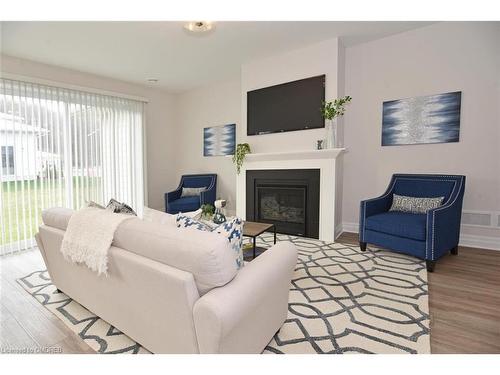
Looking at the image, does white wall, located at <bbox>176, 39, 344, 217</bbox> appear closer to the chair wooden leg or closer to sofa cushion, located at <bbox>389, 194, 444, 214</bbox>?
sofa cushion, located at <bbox>389, 194, 444, 214</bbox>

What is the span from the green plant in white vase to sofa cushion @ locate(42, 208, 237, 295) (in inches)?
110

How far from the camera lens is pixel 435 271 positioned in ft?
8.50

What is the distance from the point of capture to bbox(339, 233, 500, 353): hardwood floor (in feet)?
5.09

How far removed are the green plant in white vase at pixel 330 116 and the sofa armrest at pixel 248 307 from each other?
7.72 feet

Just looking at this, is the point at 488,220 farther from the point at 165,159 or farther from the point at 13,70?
the point at 13,70

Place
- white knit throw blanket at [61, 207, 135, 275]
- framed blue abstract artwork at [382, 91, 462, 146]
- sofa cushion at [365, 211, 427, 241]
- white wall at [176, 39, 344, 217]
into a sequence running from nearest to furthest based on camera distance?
white knit throw blanket at [61, 207, 135, 275], sofa cushion at [365, 211, 427, 241], framed blue abstract artwork at [382, 91, 462, 146], white wall at [176, 39, 344, 217]

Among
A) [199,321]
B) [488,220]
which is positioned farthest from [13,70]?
[488,220]

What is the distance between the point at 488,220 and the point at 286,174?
8.21 ft

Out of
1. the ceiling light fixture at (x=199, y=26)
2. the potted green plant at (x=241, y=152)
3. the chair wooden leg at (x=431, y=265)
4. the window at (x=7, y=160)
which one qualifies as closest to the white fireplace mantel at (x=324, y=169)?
the potted green plant at (x=241, y=152)

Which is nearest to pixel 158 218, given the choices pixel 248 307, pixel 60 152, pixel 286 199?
pixel 248 307

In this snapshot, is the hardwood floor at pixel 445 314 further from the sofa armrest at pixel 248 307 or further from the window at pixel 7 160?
the window at pixel 7 160

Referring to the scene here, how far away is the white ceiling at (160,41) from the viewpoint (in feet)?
10.1

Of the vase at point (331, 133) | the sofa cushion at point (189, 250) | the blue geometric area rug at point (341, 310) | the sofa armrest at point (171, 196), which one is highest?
the vase at point (331, 133)

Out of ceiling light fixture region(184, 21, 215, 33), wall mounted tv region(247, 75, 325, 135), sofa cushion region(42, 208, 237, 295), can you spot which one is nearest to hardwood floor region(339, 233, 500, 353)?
sofa cushion region(42, 208, 237, 295)
